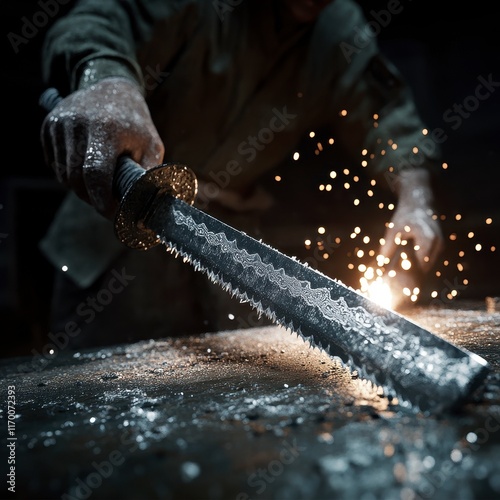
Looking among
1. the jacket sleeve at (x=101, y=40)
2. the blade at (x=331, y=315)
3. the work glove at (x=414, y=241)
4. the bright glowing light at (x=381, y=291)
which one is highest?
the jacket sleeve at (x=101, y=40)

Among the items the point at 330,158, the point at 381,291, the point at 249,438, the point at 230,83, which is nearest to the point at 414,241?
the point at 381,291

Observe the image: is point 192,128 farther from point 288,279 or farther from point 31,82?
point 31,82

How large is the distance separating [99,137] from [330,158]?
12.7 ft

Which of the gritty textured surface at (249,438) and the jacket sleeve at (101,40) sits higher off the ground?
the jacket sleeve at (101,40)

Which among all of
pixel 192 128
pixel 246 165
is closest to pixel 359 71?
pixel 246 165

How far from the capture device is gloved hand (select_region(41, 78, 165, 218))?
1.82 m

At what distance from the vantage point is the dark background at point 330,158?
5.15 m

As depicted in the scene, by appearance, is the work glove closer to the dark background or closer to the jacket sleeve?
the dark background

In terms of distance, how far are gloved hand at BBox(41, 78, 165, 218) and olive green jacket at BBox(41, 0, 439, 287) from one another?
0.94 feet

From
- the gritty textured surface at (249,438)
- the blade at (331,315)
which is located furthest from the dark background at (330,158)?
the gritty textured surface at (249,438)

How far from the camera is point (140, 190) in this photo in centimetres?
176

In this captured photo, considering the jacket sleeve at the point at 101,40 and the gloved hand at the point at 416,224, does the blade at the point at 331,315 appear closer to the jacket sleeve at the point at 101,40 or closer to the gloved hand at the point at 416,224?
the jacket sleeve at the point at 101,40

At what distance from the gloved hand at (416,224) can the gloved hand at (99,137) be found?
1711mm

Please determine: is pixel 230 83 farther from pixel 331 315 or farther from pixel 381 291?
pixel 331 315
